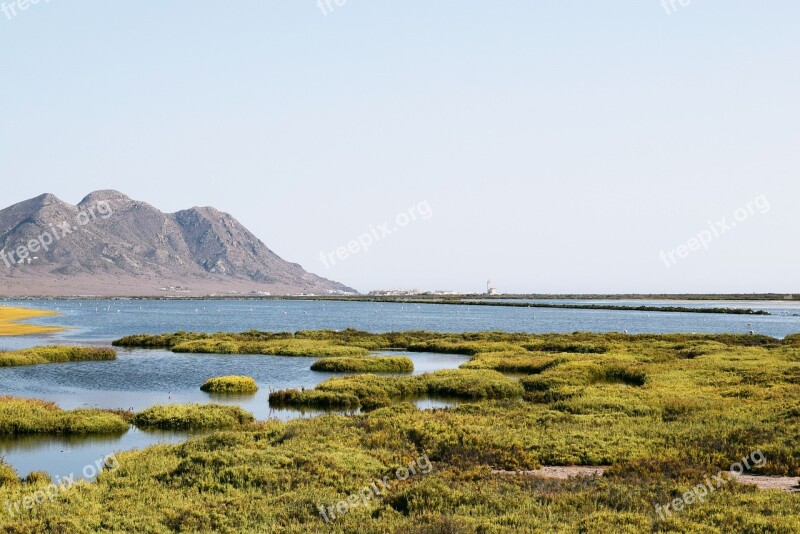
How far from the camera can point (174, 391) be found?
1831 inches

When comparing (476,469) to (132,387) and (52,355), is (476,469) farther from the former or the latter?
(52,355)

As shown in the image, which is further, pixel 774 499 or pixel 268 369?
pixel 268 369

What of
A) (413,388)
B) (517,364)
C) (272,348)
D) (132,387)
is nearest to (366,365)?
(517,364)

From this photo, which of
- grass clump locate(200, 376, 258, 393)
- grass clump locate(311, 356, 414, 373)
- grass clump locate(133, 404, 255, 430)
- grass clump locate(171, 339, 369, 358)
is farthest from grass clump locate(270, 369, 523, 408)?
grass clump locate(171, 339, 369, 358)

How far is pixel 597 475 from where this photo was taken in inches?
891

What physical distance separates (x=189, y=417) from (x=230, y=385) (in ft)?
39.7

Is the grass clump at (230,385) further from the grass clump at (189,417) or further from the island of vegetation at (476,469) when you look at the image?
the grass clump at (189,417)

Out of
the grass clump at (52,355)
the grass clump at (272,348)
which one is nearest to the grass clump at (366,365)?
the grass clump at (272,348)

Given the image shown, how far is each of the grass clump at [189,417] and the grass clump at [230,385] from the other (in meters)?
9.72

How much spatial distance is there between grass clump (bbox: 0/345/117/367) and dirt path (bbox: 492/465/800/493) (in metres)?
49.0

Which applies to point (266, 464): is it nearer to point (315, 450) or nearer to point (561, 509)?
Result: point (315, 450)

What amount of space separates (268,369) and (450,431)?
34.3 metres

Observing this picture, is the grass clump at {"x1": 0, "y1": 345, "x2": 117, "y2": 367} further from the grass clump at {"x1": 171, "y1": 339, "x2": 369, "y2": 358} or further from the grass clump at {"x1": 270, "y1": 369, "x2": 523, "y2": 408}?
the grass clump at {"x1": 270, "y1": 369, "x2": 523, "y2": 408}

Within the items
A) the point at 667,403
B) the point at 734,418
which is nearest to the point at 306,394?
the point at 667,403
